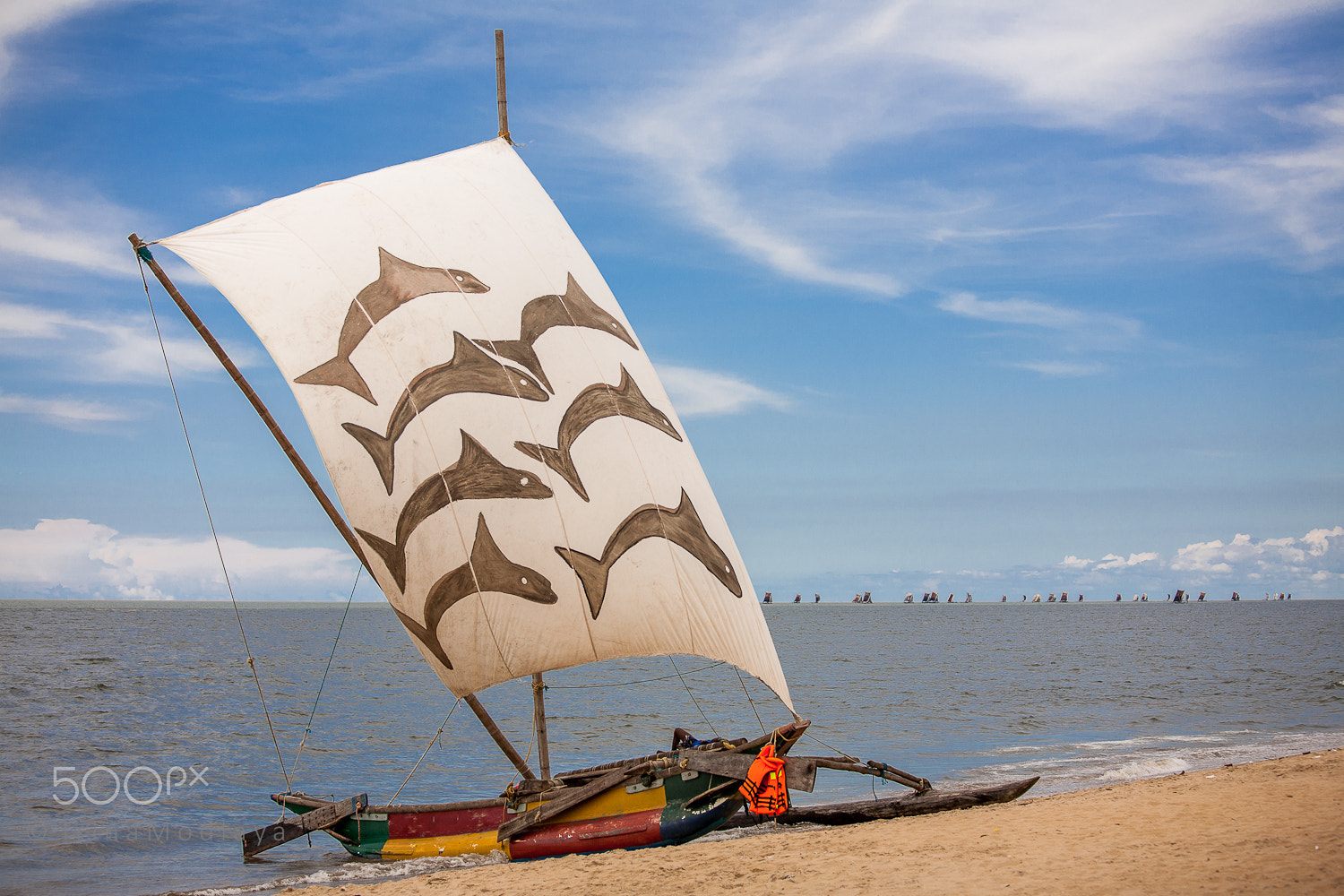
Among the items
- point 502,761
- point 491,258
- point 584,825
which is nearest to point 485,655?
point 584,825

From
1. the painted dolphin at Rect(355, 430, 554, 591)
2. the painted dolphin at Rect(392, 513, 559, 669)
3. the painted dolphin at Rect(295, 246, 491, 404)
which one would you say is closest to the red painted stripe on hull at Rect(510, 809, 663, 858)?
the painted dolphin at Rect(392, 513, 559, 669)

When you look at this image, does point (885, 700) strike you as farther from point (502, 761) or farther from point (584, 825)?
point (584, 825)

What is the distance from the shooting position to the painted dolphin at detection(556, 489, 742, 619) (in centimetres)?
1205

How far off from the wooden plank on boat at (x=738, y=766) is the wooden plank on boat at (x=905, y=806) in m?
1.69

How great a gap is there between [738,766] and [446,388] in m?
5.95

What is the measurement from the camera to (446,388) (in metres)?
12.0

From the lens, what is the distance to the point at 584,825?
11.8m

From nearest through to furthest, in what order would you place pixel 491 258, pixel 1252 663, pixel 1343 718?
pixel 491 258
pixel 1343 718
pixel 1252 663

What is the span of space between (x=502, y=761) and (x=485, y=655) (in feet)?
41.8

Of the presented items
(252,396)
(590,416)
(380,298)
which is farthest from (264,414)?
(590,416)

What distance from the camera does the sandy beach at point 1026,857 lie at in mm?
8914

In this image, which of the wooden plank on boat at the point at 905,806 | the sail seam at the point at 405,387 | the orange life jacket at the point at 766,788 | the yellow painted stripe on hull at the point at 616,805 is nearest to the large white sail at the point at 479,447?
the sail seam at the point at 405,387

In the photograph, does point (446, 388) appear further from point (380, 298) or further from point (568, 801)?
point (568, 801)

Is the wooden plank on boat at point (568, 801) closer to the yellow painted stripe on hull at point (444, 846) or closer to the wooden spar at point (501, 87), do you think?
the yellow painted stripe on hull at point (444, 846)
